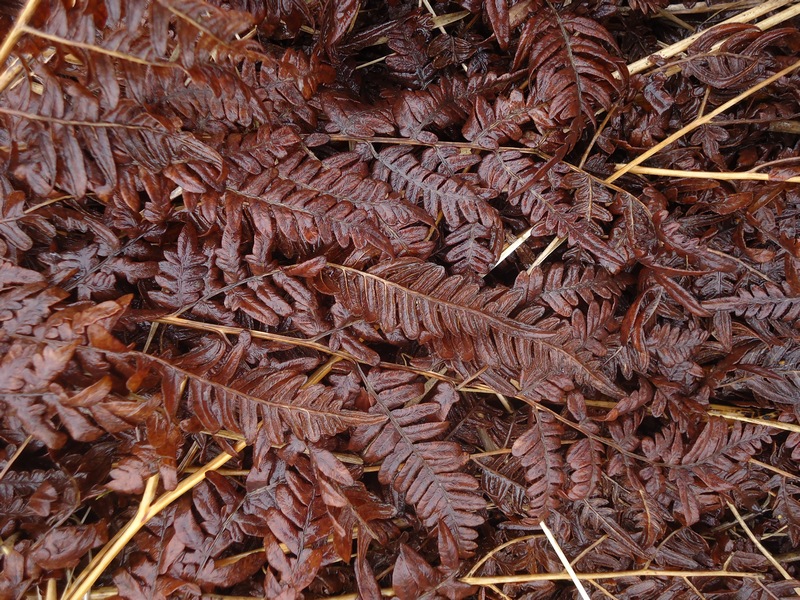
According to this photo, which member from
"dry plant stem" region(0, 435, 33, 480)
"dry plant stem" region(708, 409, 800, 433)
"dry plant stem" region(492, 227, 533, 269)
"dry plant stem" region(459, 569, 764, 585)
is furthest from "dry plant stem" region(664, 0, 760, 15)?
"dry plant stem" region(0, 435, 33, 480)

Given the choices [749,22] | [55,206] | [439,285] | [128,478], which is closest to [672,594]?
[439,285]

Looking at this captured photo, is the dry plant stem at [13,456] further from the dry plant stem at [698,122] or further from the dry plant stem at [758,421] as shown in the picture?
the dry plant stem at [758,421]

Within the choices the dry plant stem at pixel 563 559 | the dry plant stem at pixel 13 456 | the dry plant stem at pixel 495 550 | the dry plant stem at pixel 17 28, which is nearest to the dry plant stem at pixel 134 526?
the dry plant stem at pixel 13 456

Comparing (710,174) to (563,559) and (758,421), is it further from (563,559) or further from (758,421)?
(563,559)

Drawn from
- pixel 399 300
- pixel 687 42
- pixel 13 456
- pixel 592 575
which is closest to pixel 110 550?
pixel 13 456

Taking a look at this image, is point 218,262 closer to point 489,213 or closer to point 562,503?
point 489,213

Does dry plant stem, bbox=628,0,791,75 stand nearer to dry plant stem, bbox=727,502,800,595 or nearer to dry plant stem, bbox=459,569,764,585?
dry plant stem, bbox=727,502,800,595
